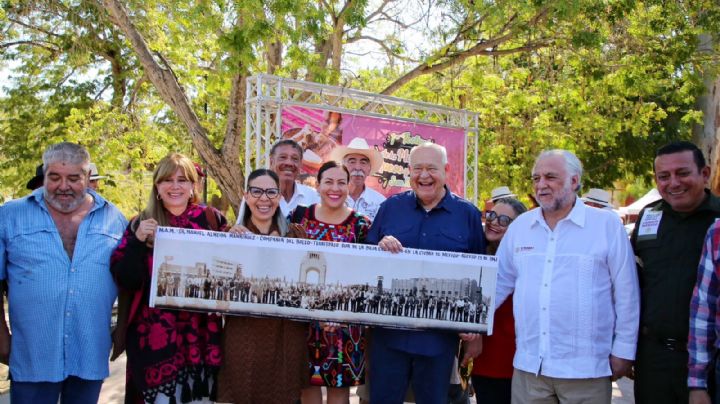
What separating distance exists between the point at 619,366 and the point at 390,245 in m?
1.46

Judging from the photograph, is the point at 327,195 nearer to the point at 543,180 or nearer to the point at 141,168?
the point at 543,180

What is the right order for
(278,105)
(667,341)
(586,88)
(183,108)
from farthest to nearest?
1. (586,88)
2. (183,108)
3. (278,105)
4. (667,341)

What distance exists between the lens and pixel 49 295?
11.9ft

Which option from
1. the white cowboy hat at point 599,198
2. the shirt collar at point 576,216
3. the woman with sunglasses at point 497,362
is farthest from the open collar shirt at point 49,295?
the white cowboy hat at point 599,198

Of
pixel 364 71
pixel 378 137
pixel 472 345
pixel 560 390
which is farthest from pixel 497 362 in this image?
pixel 364 71

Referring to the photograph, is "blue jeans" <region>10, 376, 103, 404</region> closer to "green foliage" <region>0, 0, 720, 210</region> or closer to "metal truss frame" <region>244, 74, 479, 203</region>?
"metal truss frame" <region>244, 74, 479, 203</region>

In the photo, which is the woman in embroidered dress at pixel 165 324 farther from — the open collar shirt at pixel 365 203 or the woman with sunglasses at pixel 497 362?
the open collar shirt at pixel 365 203

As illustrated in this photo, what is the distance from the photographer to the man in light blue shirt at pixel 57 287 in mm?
3623

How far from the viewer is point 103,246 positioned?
12.5 feet

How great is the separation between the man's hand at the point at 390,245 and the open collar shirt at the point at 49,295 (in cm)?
165

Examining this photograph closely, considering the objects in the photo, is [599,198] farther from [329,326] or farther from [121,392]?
[121,392]

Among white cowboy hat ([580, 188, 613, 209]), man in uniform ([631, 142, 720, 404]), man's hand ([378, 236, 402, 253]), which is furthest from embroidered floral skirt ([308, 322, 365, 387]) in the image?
white cowboy hat ([580, 188, 613, 209])

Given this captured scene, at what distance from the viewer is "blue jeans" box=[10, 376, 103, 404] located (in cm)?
364

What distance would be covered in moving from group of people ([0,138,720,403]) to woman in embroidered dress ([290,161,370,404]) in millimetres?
13
